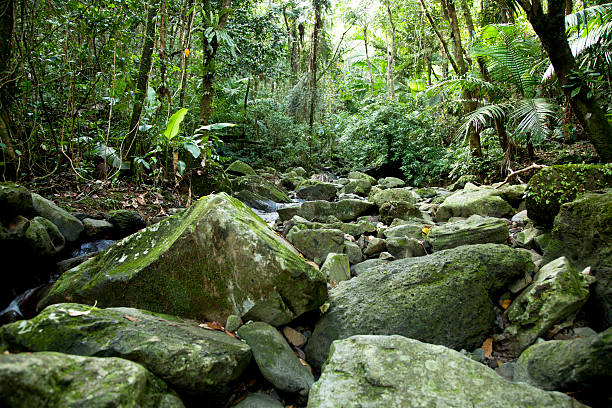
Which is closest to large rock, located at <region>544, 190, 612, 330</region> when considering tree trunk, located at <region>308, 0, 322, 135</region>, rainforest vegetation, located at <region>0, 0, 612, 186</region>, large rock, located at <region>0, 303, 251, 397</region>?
rainforest vegetation, located at <region>0, 0, 612, 186</region>

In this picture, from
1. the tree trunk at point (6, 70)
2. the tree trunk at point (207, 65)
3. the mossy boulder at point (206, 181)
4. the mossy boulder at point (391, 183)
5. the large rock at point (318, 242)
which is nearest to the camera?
the large rock at point (318, 242)

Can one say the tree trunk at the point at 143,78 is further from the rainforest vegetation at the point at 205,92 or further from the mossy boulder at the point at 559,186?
the mossy boulder at the point at 559,186

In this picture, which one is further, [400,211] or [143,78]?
[143,78]

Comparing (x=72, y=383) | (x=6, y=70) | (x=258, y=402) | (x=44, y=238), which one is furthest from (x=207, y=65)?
(x=72, y=383)

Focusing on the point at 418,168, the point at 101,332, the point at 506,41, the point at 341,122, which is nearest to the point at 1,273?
the point at 101,332

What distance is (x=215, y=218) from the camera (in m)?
2.63

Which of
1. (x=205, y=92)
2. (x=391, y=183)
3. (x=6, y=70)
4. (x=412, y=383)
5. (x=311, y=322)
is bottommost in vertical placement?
(x=311, y=322)

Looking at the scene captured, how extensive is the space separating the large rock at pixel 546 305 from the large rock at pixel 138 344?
182 centimetres

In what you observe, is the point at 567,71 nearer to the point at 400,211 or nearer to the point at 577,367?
the point at 400,211

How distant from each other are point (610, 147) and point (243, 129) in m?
11.8

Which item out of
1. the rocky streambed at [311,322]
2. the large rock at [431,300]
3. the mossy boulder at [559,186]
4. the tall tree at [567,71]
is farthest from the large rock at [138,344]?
the tall tree at [567,71]

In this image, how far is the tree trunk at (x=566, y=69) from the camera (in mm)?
3621

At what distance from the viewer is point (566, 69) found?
149 inches

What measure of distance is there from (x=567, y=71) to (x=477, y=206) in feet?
6.29
